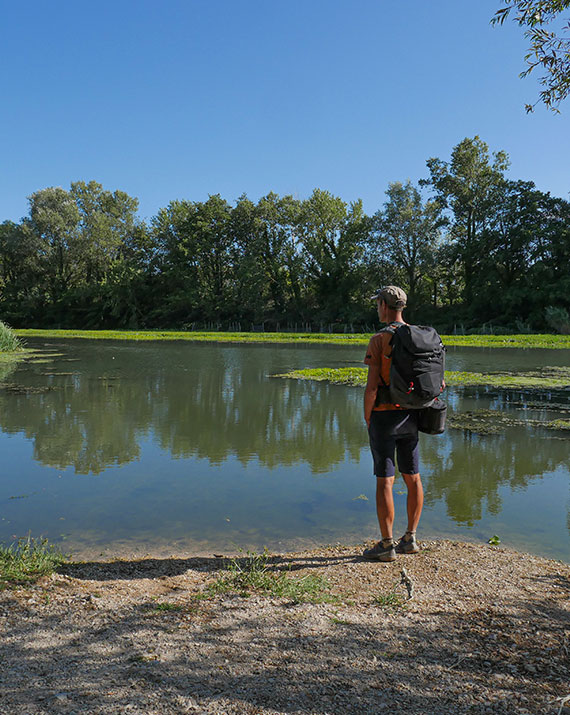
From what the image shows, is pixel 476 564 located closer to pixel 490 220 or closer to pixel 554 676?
pixel 554 676

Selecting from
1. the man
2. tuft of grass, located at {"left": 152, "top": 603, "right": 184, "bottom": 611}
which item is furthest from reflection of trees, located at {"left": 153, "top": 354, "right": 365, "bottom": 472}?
tuft of grass, located at {"left": 152, "top": 603, "right": 184, "bottom": 611}

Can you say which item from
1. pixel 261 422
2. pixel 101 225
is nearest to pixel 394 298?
pixel 261 422

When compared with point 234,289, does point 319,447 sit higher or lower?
lower

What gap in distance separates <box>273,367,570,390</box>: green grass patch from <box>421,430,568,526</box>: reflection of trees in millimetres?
6393

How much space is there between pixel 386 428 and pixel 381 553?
97cm

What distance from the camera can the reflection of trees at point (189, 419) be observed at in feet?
27.1

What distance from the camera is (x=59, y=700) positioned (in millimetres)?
2393

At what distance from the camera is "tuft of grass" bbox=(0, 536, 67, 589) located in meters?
3.79

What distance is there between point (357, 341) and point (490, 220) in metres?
21.7

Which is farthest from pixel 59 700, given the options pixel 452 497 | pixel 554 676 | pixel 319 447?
pixel 319 447

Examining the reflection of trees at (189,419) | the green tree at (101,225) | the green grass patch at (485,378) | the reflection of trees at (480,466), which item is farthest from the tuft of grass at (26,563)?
the green tree at (101,225)

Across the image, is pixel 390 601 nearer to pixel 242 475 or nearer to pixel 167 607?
pixel 167 607

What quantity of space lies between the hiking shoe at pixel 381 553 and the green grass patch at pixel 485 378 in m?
11.4

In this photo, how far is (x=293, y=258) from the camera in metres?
62.3
